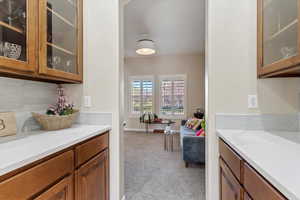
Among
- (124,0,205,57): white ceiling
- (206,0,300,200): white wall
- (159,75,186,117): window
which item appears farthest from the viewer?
(159,75,186,117): window

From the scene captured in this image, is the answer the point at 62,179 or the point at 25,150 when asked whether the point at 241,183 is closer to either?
the point at 62,179

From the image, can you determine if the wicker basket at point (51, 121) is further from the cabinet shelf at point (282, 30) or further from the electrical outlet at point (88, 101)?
the cabinet shelf at point (282, 30)

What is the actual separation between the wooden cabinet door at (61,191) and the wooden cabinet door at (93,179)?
7 centimetres

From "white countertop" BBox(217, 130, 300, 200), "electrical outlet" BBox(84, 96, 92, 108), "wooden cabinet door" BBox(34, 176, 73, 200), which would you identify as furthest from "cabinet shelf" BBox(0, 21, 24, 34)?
"white countertop" BBox(217, 130, 300, 200)

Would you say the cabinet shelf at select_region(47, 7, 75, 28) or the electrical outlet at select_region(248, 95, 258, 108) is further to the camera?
the electrical outlet at select_region(248, 95, 258, 108)

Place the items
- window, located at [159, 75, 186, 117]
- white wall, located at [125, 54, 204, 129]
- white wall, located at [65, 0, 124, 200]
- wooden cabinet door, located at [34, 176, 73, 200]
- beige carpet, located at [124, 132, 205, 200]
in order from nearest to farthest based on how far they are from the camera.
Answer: wooden cabinet door, located at [34, 176, 73, 200] < white wall, located at [65, 0, 124, 200] < beige carpet, located at [124, 132, 205, 200] < white wall, located at [125, 54, 204, 129] < window, located at [159, 75, 186, 117]

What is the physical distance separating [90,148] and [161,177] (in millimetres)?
1454

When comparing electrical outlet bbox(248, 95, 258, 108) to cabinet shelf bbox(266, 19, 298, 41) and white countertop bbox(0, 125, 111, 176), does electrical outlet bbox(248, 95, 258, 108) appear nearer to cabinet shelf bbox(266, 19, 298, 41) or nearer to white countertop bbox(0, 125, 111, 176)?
cabinet shelf bbox(266, 19, 298, 41)

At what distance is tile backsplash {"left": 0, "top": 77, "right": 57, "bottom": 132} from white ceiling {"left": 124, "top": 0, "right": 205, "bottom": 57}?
5.97 ft

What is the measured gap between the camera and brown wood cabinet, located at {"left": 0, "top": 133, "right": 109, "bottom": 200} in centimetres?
71

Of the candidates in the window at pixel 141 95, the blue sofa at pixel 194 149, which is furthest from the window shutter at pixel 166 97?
the blue sofa at pixel 194 149

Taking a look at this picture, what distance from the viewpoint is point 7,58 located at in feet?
3.11

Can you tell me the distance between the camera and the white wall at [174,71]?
548 centimetres

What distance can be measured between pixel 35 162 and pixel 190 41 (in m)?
4.25
